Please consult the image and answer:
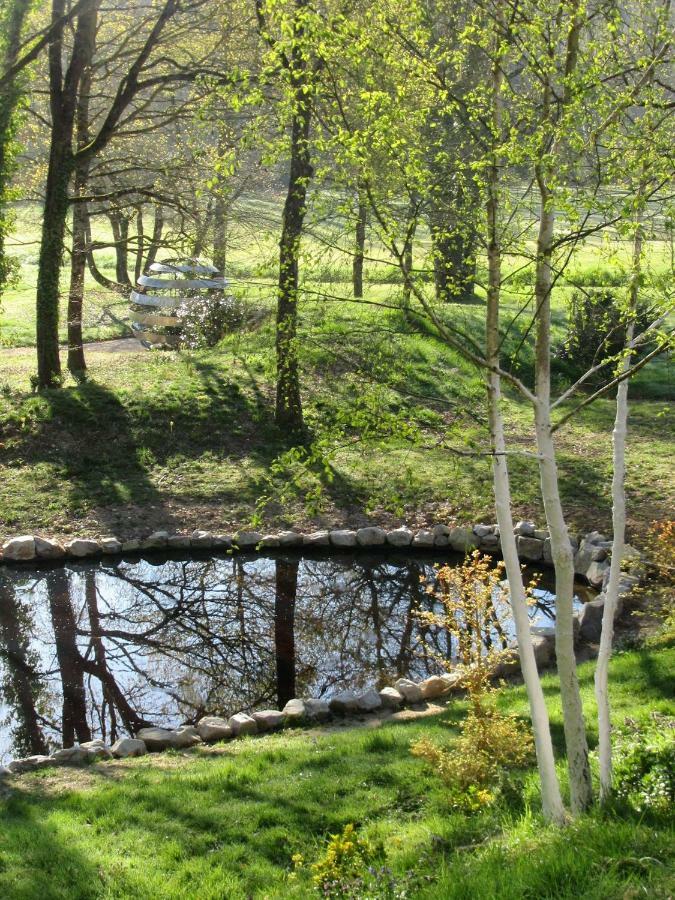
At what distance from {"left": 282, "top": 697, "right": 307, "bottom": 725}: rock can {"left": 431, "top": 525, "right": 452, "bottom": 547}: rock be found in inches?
174

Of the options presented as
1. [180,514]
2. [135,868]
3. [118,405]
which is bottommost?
[135,868]

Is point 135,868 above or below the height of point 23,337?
below

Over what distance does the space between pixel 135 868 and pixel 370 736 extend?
2.36m

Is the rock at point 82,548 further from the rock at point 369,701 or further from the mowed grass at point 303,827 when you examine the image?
the rock at point 369,701

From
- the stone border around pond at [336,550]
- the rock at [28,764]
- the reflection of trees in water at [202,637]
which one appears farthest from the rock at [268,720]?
the rock at [28,764]

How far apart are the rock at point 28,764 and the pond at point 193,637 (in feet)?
1.58

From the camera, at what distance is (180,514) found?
41.9 ft

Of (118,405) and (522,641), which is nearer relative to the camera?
(522,641)

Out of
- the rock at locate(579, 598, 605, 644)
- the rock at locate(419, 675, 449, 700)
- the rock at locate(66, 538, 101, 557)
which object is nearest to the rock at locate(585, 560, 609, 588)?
the rock at locate(579, 598, 605, 644)

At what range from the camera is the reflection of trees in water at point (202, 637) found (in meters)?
8.62

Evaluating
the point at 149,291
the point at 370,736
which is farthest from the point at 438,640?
the point at 149,291

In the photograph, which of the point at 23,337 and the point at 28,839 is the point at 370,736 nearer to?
the point at 28,839

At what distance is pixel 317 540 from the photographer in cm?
1214

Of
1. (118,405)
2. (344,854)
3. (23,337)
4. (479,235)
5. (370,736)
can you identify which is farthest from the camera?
(23,337)
